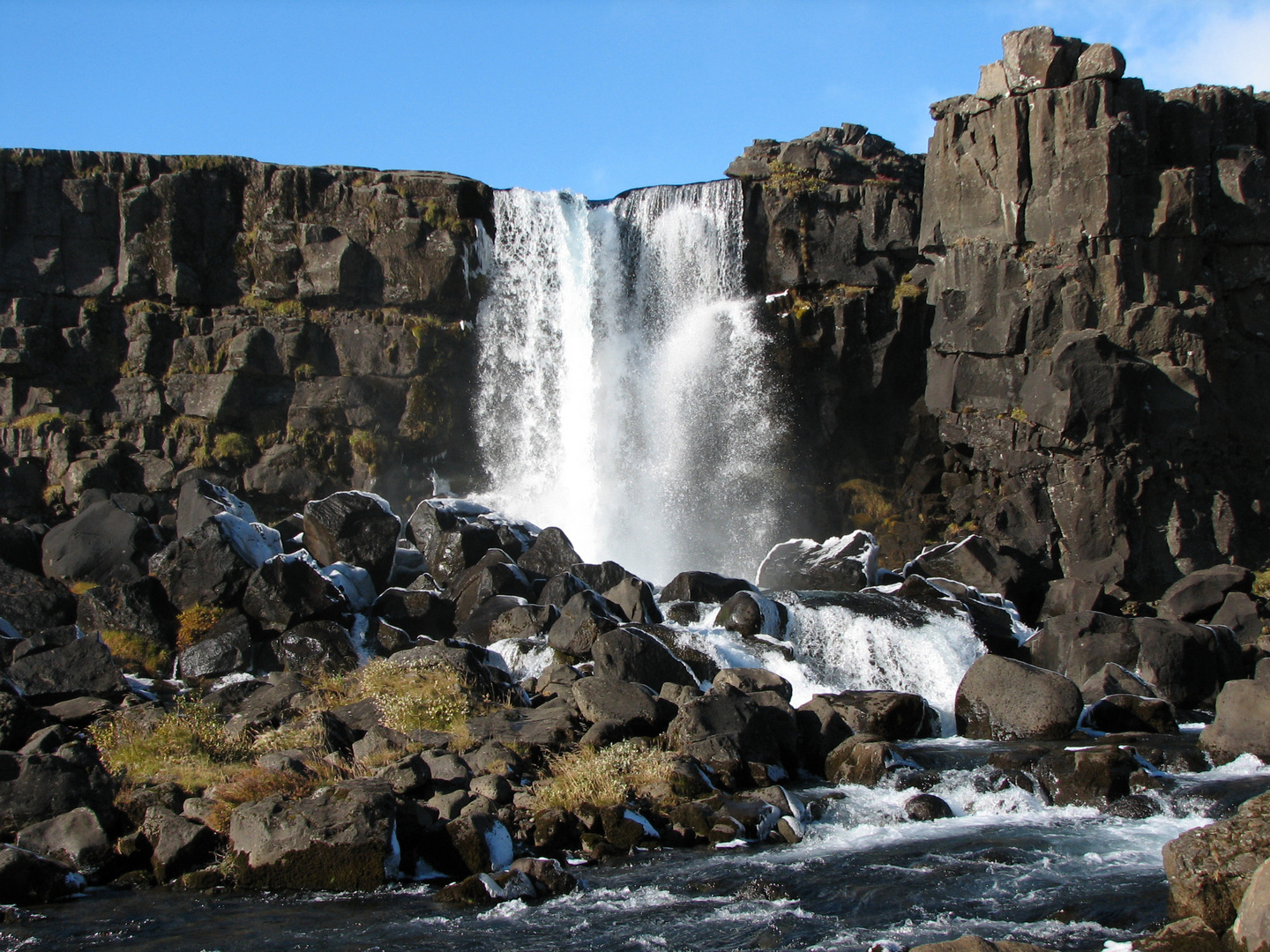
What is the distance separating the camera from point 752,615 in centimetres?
2288

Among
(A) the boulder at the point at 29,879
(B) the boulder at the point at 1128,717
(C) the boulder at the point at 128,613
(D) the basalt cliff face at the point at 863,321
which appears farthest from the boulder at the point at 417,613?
(B) the boulder at the point at 1128,717

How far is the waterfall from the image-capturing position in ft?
116

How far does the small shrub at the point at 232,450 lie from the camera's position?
111ft

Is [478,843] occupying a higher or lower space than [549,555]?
lower

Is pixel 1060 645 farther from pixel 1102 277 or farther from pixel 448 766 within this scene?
pixel 448 766

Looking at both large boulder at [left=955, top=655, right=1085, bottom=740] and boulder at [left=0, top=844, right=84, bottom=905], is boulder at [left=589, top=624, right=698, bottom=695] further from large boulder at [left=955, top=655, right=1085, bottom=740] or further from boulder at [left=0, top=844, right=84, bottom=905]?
boulder at [left=0, top=844, right=84, bottom=905]

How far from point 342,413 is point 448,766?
21823 mm

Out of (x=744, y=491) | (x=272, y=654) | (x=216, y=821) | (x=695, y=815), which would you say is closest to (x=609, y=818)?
(x=695, y=815)

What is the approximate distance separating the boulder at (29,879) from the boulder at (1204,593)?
50.3ft

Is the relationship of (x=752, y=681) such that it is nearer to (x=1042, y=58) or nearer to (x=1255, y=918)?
(x=1255, y=918)

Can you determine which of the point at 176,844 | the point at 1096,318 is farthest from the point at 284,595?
the point at 1096,318

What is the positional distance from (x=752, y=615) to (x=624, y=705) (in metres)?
6.47

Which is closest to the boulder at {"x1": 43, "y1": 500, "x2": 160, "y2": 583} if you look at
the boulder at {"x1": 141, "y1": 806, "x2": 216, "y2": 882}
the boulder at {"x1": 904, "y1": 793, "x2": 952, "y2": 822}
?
the boulder at {"x1": 141, "y1": 806, "x2": 216, "y2": 882}

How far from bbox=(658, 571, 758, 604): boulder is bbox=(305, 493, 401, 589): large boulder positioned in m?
6.35
